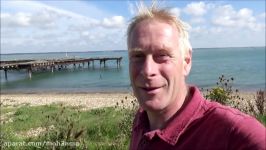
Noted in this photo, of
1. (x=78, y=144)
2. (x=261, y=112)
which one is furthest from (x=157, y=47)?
(x=261, y=112)

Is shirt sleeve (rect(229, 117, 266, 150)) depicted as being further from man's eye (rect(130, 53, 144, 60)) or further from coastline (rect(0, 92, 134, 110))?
coastline (rect(0, 92, 134, 110))

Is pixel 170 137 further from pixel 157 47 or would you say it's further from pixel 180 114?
pixel 157 47

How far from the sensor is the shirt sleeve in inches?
64.9

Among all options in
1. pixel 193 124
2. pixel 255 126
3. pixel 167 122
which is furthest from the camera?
pixel 167 122

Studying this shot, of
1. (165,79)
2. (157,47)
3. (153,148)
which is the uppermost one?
(157,47)

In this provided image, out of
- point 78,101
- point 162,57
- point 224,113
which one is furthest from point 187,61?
point 78,101

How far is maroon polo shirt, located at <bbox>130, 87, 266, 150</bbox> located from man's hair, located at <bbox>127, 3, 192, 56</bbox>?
244 millimetres

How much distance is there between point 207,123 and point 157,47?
17.6 inches

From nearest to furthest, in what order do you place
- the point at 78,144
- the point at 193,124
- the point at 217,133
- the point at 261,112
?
1. the point at 217,133
2. the point at 193,124
3. the point at 78,144
4. the point at 261,112

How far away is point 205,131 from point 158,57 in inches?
17.4

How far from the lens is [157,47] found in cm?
211

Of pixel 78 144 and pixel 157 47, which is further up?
pixel 157 47

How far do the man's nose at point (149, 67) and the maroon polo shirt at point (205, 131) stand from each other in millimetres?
227

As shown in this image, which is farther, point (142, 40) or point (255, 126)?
point (142, 40)
